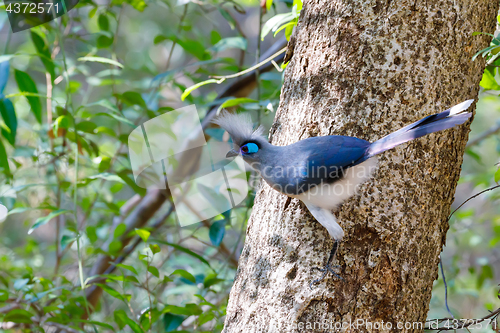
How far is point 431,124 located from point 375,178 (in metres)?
0.27

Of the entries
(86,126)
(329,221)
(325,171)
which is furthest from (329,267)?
(86,126)

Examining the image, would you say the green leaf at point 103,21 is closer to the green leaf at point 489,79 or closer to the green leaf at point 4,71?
the green leaf at point 4,71

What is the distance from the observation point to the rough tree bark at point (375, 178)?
4.07 ft

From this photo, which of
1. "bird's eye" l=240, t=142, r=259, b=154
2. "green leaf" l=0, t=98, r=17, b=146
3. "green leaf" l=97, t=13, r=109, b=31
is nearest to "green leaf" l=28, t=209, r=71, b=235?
"green leaf" l=0, t=98, r=17, b=146

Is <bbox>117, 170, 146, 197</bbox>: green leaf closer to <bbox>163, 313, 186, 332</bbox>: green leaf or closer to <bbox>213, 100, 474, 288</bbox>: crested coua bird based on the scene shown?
<bbox>163, 313, 186, 332</bbox>: green leaf

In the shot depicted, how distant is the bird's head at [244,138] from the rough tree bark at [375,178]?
15cm

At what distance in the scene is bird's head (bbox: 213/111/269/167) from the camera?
4.81 feet

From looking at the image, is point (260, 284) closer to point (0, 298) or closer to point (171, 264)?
point (0, 298)

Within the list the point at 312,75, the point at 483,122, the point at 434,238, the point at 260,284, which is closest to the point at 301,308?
the point at 260,284

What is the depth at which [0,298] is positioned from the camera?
191cm

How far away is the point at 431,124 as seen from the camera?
112cm

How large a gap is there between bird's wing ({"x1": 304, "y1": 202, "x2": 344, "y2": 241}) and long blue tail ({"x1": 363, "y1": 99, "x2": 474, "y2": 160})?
0.28 metres

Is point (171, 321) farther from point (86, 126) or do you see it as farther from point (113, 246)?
point (86, 126)

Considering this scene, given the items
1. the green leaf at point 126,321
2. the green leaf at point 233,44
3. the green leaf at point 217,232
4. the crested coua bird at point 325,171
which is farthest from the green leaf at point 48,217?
the green leaf at point 233,44
